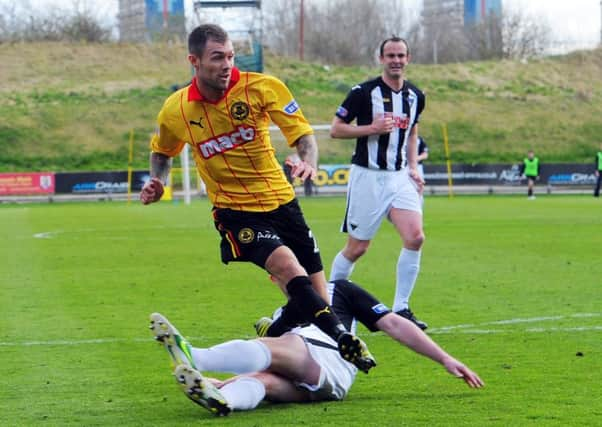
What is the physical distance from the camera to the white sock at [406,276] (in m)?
9.07

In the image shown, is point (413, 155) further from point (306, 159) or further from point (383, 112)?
point (306, 159)

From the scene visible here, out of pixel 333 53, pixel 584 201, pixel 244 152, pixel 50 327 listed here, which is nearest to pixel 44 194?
pixel 584 201

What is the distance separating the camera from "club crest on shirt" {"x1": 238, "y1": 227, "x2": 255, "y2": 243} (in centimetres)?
663

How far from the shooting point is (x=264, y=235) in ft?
21.7

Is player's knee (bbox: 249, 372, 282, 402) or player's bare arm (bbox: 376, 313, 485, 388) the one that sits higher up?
player's bare arm (bbox: 376, 313, 485, 388)

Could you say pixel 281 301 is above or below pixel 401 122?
below

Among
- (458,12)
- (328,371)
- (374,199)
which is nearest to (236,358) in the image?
(328,371)

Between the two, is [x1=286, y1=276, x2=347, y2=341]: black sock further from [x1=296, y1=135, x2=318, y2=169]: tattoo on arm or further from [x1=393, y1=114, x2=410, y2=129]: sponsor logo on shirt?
[x1=393, y1=114, x2=410, y2=129]: sponsor logo on shirt

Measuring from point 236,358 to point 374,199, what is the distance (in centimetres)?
388

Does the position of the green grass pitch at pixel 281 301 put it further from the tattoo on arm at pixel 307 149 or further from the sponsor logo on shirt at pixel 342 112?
the sponsor logo on shirt at pixel 342 112

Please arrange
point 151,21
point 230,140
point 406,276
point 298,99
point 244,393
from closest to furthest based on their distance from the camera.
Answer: point 244,393
point 230,140
point 406,276
point 298,99
point 151,21

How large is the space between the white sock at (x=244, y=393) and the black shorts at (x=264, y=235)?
94 centimetres

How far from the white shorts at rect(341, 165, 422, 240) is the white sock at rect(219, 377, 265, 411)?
12.3ft

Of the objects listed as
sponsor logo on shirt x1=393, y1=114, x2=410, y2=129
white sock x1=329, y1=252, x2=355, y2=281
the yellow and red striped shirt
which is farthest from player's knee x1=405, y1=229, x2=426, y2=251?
the yellow and red striped shirt
